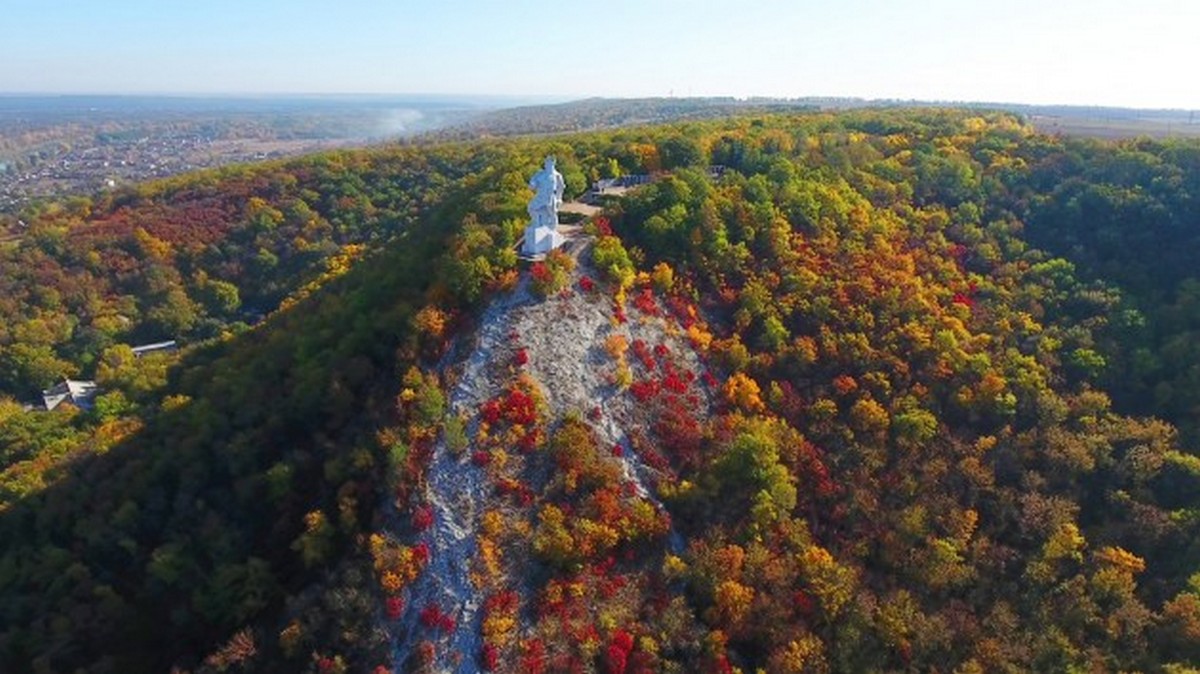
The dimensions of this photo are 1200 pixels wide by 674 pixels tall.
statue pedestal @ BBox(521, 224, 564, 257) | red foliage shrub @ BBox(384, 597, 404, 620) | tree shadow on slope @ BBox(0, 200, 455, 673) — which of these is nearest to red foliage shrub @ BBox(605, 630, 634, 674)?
red foliage shrub @ BBox(384, 597, 404, 620)

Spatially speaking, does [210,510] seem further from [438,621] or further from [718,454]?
[718,454]

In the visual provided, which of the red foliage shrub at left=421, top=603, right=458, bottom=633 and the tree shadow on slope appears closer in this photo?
the red foliage shrub at left=421, top=603, right=458, bottom=633

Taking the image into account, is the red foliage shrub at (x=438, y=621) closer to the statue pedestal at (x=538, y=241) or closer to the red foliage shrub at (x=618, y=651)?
the red foliage shrub at (x=618, y=651)

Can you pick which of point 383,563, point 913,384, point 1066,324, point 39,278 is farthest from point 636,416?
point 39,278

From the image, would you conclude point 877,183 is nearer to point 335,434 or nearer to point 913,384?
point 913,384

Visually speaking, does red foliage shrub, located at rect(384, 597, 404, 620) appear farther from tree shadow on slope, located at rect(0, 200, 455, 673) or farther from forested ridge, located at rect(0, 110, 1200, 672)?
tree shadow on slope, located at rect(0, 200, 455, 673)

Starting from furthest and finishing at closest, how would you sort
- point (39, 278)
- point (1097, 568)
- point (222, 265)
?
point (222, 265)
point (39, 278)
point (1097, 568)

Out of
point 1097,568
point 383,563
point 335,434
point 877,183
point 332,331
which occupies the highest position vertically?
point 877,183
